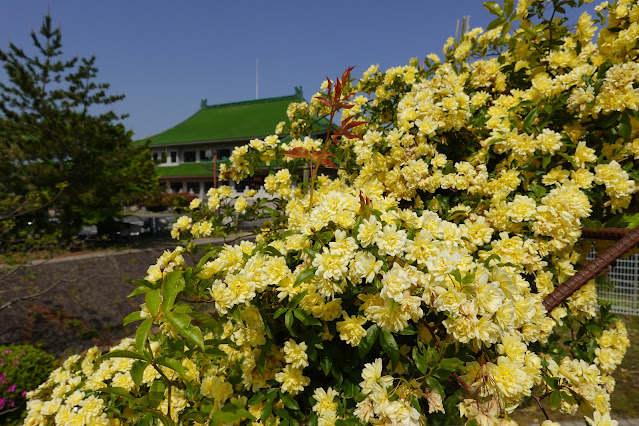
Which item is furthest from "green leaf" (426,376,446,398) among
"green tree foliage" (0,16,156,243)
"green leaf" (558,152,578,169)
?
"green tree foliage" (0,16,156,243)

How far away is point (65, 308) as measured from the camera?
580 centimetres

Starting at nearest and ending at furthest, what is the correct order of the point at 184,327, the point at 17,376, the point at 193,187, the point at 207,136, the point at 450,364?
1. the point at 184,327
2. the point at 450,364
3. the point at 17,376
4. the point at 207,136
5. the point at 193,187

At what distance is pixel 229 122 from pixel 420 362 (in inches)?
938

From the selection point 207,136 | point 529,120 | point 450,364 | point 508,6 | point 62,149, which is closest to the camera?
point 450,364

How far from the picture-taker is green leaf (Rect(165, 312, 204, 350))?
73 cm

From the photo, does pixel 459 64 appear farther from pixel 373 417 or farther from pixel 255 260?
pixel 373 417

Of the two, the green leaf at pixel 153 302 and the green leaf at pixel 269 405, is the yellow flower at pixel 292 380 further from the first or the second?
the green leaf at pixel 153 302

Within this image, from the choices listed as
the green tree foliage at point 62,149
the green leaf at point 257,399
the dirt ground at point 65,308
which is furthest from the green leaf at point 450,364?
the green tree foliage at point 62,149

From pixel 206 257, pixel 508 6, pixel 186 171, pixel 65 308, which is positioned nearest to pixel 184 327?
pixel 206 257

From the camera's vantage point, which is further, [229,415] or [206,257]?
[206,257]

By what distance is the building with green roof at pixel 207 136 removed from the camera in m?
20.4

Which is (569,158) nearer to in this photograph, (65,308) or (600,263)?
(600,263)

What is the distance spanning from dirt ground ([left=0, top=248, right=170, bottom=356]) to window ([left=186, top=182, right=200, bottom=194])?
1553 cm

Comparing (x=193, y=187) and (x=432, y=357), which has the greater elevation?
(x=193, y=187)
